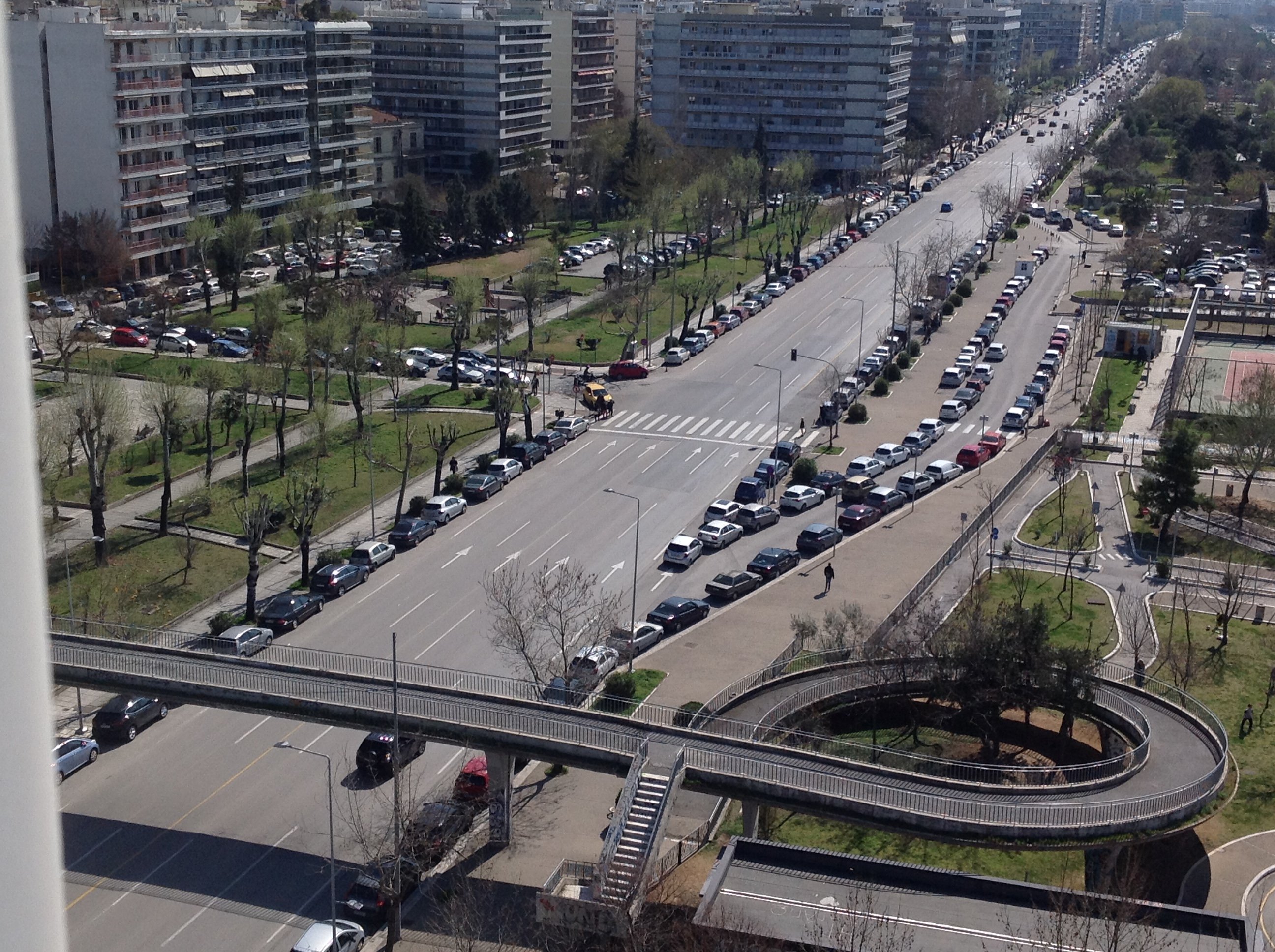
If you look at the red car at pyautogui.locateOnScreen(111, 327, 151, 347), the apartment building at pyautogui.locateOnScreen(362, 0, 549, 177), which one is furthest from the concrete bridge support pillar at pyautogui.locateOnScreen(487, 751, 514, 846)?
the apartment building at pyautogui.locateOnScreen(362, 0, 549, 177)

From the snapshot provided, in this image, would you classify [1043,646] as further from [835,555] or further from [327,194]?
[327,194]

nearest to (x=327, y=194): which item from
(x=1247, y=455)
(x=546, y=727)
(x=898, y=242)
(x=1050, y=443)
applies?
(x=898, y=242)

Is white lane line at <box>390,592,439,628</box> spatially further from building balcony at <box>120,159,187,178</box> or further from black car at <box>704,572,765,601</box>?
building balcony at <box>120,159,187,178</box>

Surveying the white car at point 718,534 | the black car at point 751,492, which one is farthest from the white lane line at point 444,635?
the black car at point 751,492

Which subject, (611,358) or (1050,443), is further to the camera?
(611,358)

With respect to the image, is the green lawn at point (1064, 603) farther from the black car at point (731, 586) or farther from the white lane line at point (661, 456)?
the white lane line at point (661, 456)

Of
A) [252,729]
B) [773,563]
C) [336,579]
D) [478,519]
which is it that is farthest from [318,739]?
[773,563]
